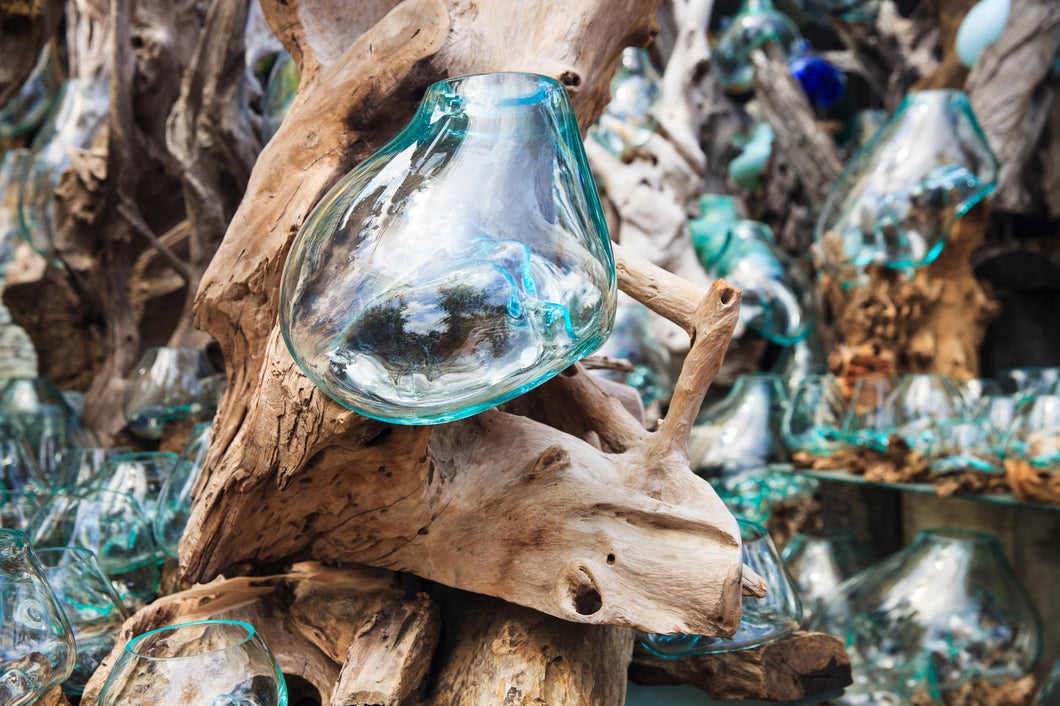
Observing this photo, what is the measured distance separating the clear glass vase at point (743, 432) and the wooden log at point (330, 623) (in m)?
1.23

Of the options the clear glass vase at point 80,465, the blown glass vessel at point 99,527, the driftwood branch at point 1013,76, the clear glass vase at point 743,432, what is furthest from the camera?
the driftwood branch at point 1013,76

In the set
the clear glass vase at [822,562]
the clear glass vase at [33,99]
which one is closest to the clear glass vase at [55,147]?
the clear glass vase at [33,99]

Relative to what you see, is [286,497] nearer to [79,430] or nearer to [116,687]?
[116,687]

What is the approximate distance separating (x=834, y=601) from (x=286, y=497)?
43.6 inches

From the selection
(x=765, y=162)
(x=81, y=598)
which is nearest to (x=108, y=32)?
(x=81, y=598)

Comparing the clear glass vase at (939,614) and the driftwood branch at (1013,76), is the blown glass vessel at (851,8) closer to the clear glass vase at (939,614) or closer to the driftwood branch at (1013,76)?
the driftwood branch at (1013,76)

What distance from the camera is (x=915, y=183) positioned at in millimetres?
1950

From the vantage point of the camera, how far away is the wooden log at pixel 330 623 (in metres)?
0.78

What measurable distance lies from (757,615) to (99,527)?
0.75 metres

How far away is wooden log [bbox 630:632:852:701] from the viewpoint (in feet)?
3.13

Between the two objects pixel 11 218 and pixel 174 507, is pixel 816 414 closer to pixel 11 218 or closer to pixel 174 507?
pixel 174 507

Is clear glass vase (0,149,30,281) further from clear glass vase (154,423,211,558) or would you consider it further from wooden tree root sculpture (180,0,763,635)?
wooden tree root sculpture (180,0,763,635)

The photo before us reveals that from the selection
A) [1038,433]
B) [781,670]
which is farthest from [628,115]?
[781,670]

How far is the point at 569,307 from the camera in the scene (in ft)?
2.05
